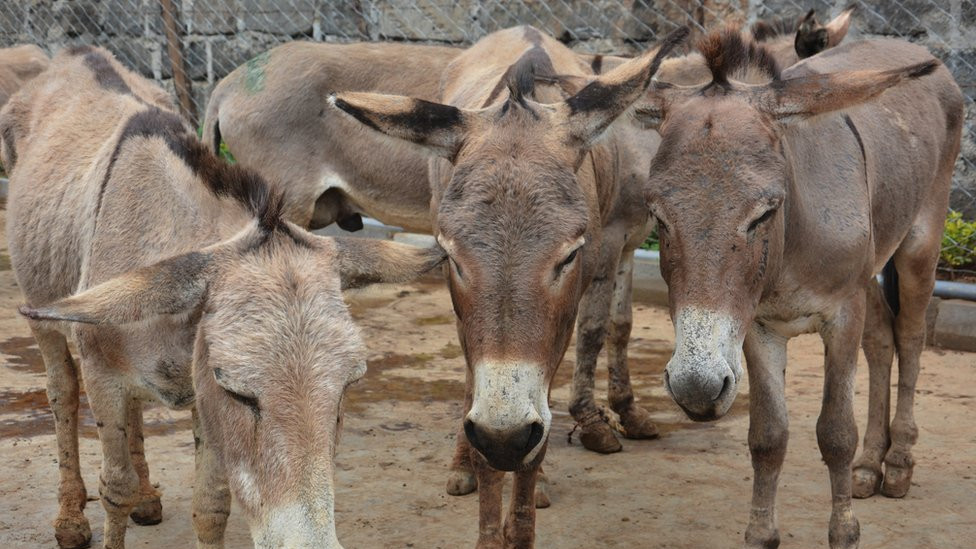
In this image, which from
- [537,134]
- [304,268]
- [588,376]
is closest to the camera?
[304,268]

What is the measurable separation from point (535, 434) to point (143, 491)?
2.01 metres

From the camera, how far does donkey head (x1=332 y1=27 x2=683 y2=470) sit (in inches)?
129

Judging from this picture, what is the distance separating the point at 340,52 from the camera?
6551mm

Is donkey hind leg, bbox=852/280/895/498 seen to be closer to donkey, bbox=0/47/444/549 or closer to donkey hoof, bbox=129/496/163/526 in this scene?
donkey, bbox=0/47/444/549

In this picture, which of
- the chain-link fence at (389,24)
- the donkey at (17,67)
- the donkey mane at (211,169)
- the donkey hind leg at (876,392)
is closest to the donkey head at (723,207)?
the donkey mane at (211,169)

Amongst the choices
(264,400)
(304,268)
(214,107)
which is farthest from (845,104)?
A: (214,107)

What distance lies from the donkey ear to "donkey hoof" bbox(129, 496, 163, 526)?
2.84 metres

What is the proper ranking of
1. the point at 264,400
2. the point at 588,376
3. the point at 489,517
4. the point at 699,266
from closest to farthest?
the point at 264,400, the point at 699,266, the point at 489,517, the point at 588,376

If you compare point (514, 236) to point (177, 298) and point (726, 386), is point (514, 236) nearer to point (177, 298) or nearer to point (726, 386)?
point (726, 386)

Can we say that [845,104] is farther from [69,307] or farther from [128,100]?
[128,100]

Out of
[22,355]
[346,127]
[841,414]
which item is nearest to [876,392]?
[841,414]

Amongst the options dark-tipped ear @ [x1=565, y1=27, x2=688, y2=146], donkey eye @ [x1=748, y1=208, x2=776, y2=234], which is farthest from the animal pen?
donkey eye @ [x1=748, y1=208, x2=776, y2=234]

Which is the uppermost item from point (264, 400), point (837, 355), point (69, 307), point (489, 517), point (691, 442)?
point (69, 307)

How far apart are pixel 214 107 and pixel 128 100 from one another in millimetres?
2289
